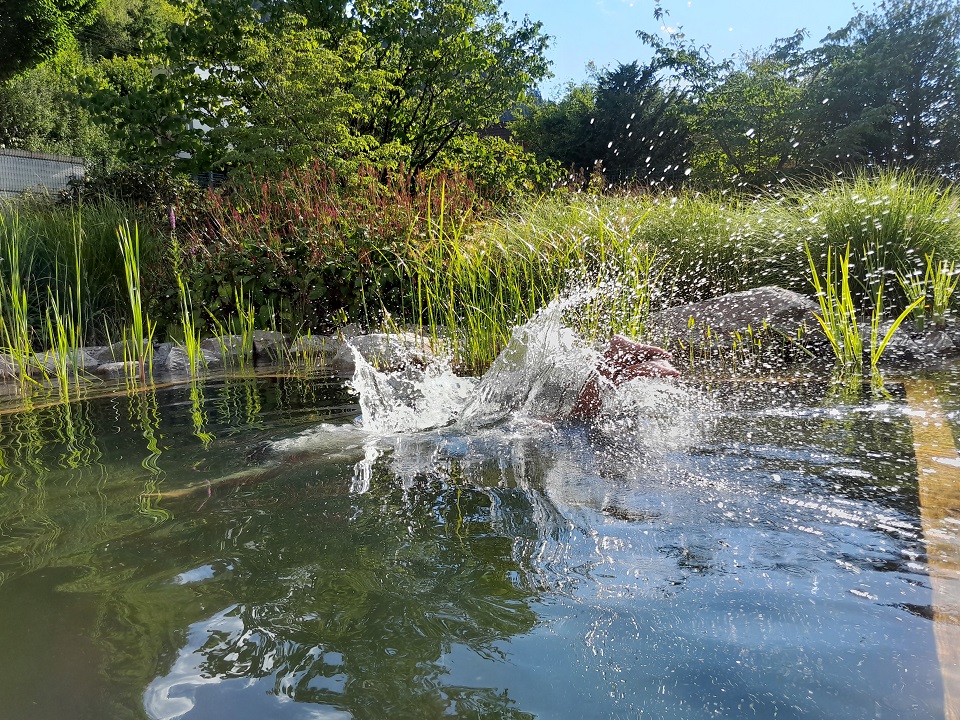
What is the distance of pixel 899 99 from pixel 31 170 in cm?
2685

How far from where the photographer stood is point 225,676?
51.6 inches

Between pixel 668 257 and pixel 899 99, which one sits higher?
pixel 899 99

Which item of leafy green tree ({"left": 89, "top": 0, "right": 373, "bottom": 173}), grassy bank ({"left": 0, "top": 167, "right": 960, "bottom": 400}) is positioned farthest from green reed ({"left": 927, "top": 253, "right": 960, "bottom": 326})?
leafy green tree ({"left": 89, "top": 0, "right": 373, "bottom": 173})

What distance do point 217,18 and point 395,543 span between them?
1345 cm

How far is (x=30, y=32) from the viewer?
23.9m

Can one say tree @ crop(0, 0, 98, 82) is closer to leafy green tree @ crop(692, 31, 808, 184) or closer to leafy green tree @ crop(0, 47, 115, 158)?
leafy green tree @ crop(0, 47, 115, 158)

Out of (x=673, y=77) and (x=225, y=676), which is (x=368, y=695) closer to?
(x=225, y=676)

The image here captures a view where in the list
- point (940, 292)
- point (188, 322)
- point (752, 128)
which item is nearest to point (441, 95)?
point (188, 322)

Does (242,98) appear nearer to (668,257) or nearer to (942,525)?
(668,257)

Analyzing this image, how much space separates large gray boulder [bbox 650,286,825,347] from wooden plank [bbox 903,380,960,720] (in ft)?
7.41

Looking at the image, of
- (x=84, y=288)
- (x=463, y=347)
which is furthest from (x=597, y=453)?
(x=84, y=288)

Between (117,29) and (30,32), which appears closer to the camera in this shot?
(30,32)

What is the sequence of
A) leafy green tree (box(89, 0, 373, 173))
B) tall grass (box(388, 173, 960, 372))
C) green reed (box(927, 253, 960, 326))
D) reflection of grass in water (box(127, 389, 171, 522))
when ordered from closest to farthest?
reflection of grass in water (box(127, 389, 171, 522)), tall grass (box(388, 173, 960, 372)), green reed (box(927, 253, 960, 326)), leafy green tree (box(89, 0, 373, 173))

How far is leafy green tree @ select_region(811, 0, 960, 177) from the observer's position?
72.6ft
